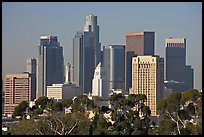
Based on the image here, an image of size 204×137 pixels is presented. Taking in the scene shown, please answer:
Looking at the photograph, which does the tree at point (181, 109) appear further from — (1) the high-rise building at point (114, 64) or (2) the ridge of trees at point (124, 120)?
(1) the high-rise building at point (114, 64)

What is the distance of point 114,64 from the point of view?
280ft

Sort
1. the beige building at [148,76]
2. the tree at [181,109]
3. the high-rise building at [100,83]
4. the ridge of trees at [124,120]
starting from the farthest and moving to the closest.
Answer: the high-rise building at [100,83] < the beige building at [148,76] < the tree at [181,109] < the ridge of trees at [124,120]

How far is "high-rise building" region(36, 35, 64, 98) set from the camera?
8438cm

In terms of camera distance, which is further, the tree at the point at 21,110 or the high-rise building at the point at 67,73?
the high-rise building at the point at 67,73

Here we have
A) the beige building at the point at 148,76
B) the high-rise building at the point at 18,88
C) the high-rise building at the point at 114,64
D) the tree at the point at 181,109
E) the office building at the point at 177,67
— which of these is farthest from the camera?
the high-rise building at the point at 114,64

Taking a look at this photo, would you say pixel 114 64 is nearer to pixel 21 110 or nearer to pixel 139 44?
pixel 139 44

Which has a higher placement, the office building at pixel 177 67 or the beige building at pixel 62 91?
the office building at pixel 177 67

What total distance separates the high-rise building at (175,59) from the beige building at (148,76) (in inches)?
521

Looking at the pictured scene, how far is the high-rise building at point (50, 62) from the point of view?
84375 millimetres

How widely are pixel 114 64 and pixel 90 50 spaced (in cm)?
857

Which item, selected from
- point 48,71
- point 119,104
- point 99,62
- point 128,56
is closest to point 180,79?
point 128,56

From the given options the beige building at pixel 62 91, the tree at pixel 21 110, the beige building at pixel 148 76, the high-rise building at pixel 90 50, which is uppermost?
the high-rise building at pixel 90 50

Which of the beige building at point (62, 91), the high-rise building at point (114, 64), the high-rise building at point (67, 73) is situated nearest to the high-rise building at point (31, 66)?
the high-rise building at point (67, 73)

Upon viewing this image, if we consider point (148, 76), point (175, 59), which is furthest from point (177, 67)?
point (148, 76)
